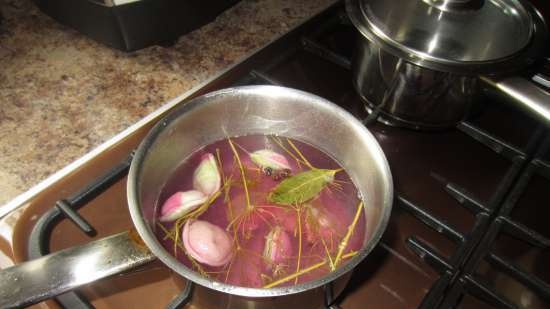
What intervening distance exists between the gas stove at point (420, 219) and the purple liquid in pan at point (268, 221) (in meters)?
0.05

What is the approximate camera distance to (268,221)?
0.53 meters

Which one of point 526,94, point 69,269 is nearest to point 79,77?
point 69,269

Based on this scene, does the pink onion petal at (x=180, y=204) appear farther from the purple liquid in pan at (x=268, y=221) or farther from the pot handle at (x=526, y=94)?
the pot handle at (x=526, y=94)

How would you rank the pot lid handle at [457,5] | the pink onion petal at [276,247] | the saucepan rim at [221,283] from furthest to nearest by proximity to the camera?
1. the pot lid handle at [457,5]
2. the pink onion petal at [276,247]
3. the saucepan rim at [221,283]

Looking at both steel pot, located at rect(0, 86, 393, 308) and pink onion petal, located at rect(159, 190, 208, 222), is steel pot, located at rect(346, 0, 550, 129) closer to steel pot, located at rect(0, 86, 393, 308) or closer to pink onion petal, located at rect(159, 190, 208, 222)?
steel pot, located at rect(0, 86, 393, 308)

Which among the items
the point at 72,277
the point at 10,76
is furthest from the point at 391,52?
the point at 10,76

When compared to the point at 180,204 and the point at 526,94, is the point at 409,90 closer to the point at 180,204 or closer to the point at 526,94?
the point at 526,94

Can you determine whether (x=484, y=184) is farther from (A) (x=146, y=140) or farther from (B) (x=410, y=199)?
(A) (x=146, y=140)

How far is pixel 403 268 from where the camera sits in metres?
0.53

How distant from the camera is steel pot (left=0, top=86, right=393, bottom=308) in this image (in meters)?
0.40

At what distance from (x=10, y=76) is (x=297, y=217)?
484 mm

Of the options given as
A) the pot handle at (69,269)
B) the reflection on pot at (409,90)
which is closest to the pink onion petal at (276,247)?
the pot handle at (69,269)

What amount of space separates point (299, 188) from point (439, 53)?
0.24 metres

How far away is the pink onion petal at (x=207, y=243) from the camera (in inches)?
18.4
